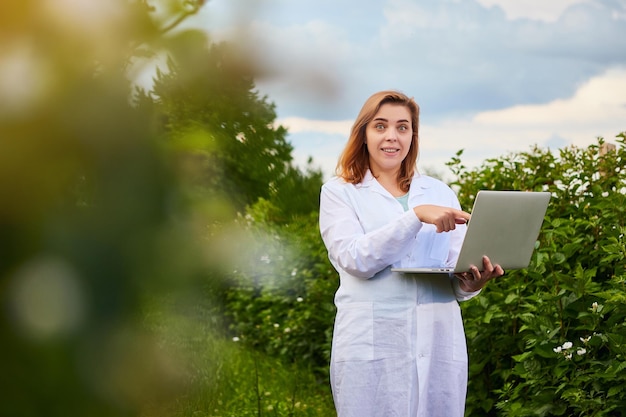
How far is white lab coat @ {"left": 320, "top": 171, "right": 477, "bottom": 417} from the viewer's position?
260 cm

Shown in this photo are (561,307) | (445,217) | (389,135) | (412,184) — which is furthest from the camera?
(561,307)

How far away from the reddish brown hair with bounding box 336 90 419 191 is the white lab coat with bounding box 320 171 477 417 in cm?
16

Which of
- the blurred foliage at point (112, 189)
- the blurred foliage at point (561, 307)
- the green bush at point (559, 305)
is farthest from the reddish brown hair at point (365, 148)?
the blurred foliage at point (112, 189)

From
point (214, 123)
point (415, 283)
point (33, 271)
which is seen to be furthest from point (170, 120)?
point (415, 283)

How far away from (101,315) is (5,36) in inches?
6.1

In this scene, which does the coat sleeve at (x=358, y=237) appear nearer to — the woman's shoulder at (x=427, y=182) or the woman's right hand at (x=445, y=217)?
the woman's right hand at (x=445, y=217)

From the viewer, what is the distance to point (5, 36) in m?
0.45

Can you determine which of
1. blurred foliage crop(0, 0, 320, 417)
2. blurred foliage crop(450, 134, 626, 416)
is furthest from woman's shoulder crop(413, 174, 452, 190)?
blurred foliage crop(0, 0, 320, 417)

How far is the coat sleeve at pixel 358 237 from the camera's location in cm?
246

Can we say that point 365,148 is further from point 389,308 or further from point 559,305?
point 559,305

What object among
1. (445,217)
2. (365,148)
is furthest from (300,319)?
(445,217)

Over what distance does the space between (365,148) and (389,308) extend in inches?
22.3

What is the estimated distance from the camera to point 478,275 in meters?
2.42

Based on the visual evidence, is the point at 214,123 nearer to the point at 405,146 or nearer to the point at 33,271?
the point at 33,271
